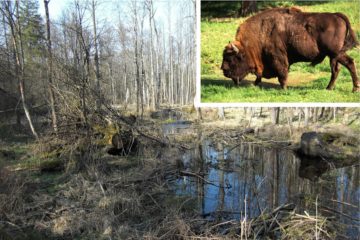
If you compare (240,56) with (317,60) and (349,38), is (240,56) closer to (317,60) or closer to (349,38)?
(317,60)

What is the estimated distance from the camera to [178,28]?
19234 mm

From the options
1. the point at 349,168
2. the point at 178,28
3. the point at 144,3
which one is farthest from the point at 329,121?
the point at 144,3

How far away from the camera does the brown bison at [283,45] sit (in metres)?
6.16

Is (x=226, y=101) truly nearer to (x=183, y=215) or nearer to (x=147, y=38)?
(x=183, y=215)

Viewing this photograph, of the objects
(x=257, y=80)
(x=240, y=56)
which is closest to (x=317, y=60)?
(x=257, y=80)

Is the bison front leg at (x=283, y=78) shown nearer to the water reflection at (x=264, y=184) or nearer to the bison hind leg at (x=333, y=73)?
the bison hind leg at (x=333, y=73)

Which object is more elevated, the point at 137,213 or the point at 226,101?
the point at 226,101

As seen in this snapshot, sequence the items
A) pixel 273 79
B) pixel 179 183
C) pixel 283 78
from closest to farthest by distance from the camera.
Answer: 1. pixel 283 78
2. pixel 273 79
3. pixel 179 183

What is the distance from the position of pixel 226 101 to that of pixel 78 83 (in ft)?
16.4

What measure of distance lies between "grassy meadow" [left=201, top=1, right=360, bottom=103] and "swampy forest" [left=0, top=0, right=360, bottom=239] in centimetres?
170

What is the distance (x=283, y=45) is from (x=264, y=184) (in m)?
3.74

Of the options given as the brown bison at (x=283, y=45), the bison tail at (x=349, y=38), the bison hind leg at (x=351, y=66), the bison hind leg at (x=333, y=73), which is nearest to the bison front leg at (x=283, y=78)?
the brown bison at (x=283, y=45)

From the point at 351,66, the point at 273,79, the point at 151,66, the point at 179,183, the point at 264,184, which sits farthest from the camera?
the point at 151,66

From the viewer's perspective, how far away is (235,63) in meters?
6.48
